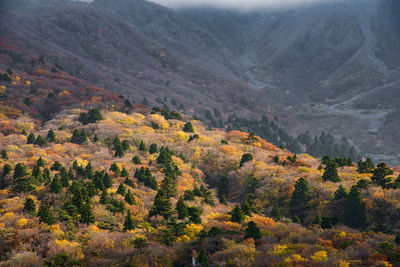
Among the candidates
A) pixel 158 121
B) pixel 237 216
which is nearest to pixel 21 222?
pixel 237 216

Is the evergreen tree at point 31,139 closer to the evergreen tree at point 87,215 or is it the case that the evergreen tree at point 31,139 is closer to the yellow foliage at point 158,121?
the yellow foliage at point 158,121

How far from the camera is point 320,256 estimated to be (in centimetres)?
1770

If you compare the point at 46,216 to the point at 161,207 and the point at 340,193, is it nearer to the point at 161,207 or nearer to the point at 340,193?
the point at 161,207

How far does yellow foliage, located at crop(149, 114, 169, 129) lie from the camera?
6794 centimetres

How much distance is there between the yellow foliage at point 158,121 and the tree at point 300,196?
37212 mm

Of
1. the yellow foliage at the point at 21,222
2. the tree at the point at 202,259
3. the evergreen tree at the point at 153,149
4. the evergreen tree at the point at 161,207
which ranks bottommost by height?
the yellow foliage at the point at 21,222

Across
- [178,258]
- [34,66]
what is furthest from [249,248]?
[34,66]

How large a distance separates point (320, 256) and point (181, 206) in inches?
534

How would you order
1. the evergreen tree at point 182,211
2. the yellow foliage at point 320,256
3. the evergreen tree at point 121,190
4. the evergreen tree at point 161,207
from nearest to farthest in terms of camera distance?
the yellow foliage at point 320,256
the evergreen tree at point 182,211
the evergreen tree at point 161,207
the evergreen tree at point 121,190

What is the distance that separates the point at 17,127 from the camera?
60.0 meters

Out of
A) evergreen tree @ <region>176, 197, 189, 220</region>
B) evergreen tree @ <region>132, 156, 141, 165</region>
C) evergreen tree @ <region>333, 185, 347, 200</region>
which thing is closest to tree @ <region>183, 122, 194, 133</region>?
evergreen tree @ <region>132, 156, 141, 165</region>

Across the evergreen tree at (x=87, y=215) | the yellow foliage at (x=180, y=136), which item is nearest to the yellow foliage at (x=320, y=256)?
the evergreen tree at (x=87, y=215)

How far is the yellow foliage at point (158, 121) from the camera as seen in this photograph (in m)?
67.9

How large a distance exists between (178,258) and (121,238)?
4809mm
